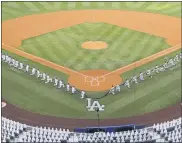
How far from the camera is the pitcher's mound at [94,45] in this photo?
3047 cm

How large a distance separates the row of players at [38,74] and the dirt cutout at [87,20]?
113cm

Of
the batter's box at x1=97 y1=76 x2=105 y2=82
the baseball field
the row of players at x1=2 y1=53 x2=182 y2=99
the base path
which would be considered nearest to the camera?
the base path

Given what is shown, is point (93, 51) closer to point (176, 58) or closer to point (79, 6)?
point (176, 58)

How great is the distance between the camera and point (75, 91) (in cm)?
2412

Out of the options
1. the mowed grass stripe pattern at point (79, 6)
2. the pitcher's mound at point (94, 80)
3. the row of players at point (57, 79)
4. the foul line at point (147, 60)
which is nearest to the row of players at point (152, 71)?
the row of players at point (57, 79)

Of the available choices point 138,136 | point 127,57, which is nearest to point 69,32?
point 127,57

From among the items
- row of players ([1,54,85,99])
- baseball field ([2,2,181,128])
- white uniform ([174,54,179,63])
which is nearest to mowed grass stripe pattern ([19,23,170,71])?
baseball field ([2,2,181,128])

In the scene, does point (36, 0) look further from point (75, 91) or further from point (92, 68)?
point (75, 91)

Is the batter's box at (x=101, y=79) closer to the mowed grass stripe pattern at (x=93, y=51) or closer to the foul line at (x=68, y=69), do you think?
the foul line at (x=68, y=69)

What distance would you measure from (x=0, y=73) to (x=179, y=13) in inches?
716

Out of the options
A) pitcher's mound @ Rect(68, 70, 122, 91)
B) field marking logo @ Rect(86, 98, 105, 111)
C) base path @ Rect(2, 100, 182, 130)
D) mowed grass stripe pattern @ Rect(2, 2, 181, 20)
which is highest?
mowed grass stripe pattern @ Rect(2, 2, 181, 20)

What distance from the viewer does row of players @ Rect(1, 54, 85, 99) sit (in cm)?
2439

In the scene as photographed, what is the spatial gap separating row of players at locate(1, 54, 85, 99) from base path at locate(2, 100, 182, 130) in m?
2.44

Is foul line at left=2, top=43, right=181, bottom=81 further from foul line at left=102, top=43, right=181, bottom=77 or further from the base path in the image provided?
the base path
